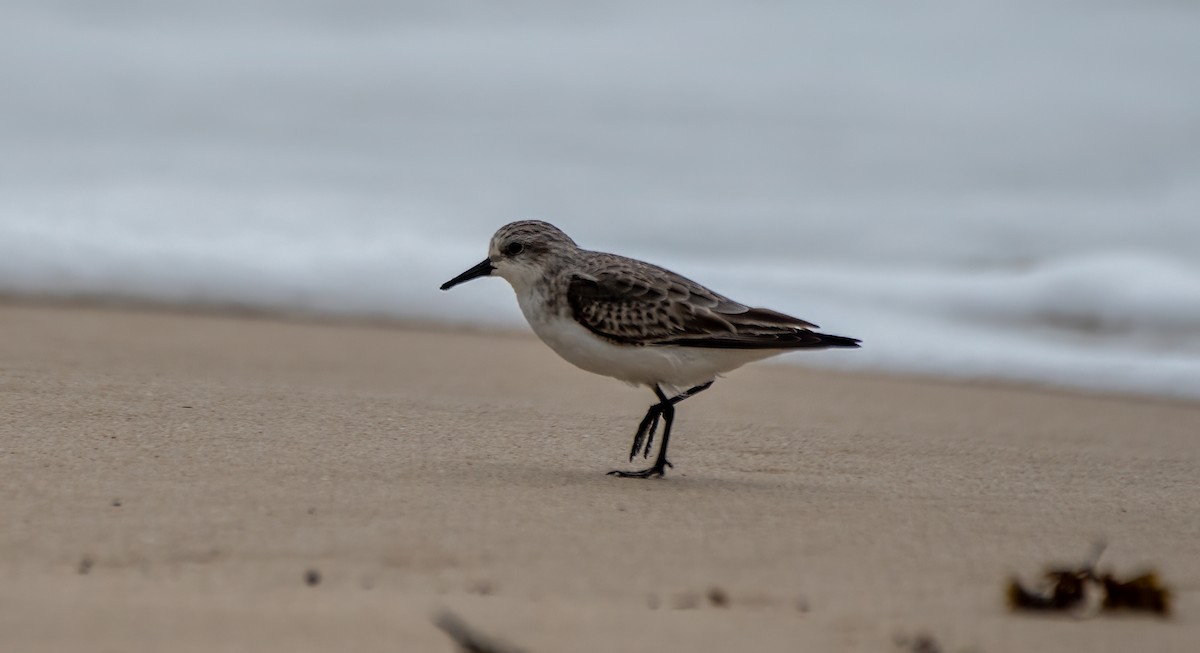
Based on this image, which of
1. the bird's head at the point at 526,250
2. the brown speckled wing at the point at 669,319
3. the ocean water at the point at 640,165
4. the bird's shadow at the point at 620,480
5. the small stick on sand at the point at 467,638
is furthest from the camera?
the ocean water at the point at 640,165

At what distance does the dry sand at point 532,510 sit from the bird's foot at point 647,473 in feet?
0.23

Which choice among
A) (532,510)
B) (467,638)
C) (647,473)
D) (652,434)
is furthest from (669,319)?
(467,638)

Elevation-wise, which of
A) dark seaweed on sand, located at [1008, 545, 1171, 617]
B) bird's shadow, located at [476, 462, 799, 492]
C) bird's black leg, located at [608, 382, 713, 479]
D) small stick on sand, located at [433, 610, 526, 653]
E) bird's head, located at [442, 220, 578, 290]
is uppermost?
bird's head, located at [442, 220, 578, 290]

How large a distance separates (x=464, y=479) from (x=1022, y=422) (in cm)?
300

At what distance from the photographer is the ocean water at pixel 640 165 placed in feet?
27.4

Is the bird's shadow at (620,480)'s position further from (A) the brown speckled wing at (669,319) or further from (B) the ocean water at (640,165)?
(B) the ocean water at (640,165)

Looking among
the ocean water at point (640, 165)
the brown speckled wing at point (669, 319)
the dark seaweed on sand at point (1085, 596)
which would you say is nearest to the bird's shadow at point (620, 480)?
the brown speckled wing at point (669, 319)

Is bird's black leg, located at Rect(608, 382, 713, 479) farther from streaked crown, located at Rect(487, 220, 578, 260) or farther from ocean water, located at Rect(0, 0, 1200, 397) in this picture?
ocean water, located at Rect(0, 0, 1200, 397)

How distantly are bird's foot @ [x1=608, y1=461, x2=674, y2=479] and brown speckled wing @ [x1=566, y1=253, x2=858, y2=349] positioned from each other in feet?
1.29

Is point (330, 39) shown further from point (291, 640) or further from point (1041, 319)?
point (291, 640)

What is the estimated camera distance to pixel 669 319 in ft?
14.6

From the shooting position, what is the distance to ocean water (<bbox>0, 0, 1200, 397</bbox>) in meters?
8.34

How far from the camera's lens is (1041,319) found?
334 inches

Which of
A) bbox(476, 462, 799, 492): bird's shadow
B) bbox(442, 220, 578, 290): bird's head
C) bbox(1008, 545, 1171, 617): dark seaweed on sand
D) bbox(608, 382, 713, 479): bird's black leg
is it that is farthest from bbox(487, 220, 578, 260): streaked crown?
bbox(1008, 545, 1171, 617): dark seaweed on sand
